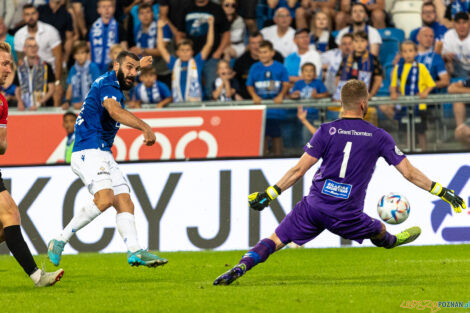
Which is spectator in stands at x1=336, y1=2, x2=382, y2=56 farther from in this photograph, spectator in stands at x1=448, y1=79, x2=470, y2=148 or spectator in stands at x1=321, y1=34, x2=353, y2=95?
spectator in stands at x1=448, y1=79, x2=470, y2=148

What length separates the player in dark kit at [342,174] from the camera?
893 centimetres

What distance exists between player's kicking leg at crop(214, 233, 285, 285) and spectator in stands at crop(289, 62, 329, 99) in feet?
26.0

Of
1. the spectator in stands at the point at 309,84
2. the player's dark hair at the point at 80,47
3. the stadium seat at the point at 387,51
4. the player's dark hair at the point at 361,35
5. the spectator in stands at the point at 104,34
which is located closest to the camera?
the player's dark hair at the point at 361,35

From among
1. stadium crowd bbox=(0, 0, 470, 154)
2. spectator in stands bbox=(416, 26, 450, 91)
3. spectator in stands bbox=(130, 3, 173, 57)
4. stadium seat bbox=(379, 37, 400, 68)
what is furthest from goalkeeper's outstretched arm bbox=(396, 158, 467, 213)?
spectator in stands bbox=(130, 3, 173, 57)

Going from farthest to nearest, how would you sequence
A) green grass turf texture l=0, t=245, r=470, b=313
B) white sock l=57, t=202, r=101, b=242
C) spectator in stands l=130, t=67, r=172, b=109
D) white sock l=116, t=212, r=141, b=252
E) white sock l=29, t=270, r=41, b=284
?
spectator in stands l=130, t=67, r=172, b=109 → white sock l=57, t=202, r=101, b=242 → white sock l=116, t=212, r=141, b=252 → white sock l=29, t=270, r=41, b=284 → green grass turf texture l=0, t=245, r=470, b=313

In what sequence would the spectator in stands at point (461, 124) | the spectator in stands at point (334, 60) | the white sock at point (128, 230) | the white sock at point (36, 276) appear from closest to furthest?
the white sock at point (36, 276)
the white sock at point (128, 230)
the spectator in stands at point (461, 124)
the spectator in stands at point (334, 60)

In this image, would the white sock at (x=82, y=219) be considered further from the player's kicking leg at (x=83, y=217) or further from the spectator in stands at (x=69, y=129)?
the spectator in stands at (x=69, y=129)

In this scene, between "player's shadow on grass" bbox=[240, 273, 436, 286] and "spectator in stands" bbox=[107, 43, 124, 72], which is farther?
"spectator in stands" bbox=[107, 43, 124, 72]

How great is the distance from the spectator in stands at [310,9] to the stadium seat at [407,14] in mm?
1202

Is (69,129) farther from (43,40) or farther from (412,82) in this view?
(412,82)

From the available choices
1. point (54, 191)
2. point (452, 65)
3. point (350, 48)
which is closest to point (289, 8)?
point (350, 48)

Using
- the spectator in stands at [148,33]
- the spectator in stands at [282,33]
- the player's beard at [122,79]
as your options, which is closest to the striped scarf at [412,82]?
the spectator in stands at [282,33]

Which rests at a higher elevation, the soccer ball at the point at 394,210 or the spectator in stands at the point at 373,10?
the spectator in stands at the point at 373,10

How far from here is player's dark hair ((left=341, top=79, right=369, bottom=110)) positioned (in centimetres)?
898
